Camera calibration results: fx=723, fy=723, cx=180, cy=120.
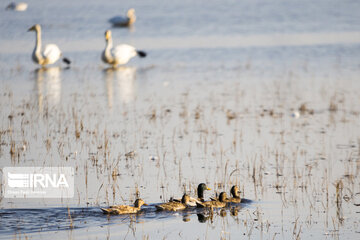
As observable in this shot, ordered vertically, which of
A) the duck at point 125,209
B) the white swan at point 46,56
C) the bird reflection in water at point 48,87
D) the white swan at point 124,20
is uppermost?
the white swan at point 124,20

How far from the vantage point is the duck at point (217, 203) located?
375 inches

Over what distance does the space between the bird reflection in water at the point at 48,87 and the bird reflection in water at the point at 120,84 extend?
1.29m

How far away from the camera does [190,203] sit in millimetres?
9375

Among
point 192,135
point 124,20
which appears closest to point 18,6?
point 124,20

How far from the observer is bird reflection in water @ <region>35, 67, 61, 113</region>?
16.2 m

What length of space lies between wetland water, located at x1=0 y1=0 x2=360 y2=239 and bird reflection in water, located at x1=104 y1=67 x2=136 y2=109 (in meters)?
0.06

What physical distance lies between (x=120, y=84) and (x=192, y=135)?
6.75 m

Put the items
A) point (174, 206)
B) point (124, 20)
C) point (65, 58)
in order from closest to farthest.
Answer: point (174, 206) → point (65, 58) → point (124, 20)

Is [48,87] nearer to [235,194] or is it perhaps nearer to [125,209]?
[235,194]

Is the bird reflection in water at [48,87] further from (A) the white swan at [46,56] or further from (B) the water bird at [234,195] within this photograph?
(B) the water bird at [234,195]

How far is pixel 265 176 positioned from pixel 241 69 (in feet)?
39.7

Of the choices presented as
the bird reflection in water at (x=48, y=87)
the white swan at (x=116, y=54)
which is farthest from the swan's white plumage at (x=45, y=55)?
the white swan at (x=116, y=54)

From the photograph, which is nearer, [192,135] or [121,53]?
[192,135]

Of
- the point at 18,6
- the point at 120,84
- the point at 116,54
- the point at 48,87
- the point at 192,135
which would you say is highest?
the point at 18,6
